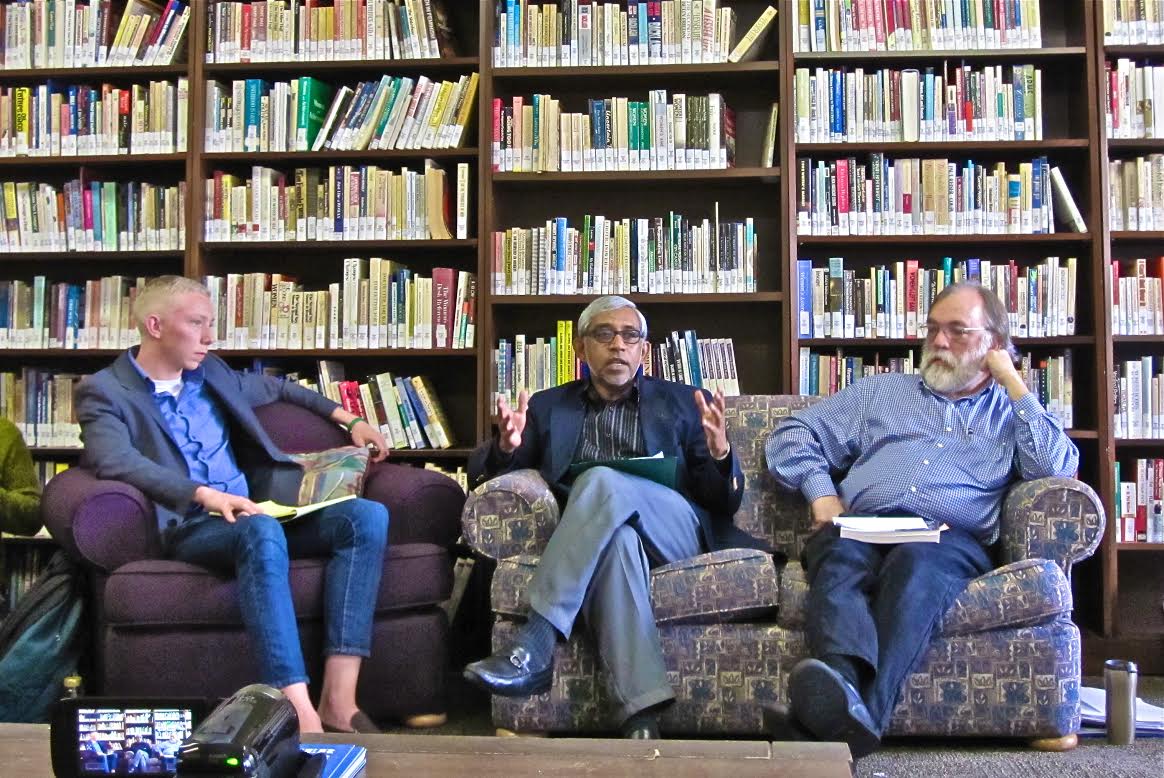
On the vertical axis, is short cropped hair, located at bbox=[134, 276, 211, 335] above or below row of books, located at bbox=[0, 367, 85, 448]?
above

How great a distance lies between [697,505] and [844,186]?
4.33 ft

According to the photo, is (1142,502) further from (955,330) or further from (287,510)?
(287,510)

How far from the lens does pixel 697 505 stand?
298 cm

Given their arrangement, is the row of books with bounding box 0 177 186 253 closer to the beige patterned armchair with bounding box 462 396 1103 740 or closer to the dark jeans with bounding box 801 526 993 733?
the beige patterned armchair with bounding box 462 396 1103 740

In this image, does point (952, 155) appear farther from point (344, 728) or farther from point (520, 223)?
point (344, 728)

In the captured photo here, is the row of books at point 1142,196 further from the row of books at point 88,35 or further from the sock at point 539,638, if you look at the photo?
the row of books at point 88,35

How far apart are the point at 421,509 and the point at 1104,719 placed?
5.80 ft

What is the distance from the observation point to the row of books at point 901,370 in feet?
11.9

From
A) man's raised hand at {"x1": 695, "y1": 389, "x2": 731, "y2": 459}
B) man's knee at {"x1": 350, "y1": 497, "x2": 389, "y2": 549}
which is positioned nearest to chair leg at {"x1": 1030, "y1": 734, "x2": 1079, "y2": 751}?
man's raised hand at {"x1": 695, "y1": 389, "x2": 731, "y2": 459}

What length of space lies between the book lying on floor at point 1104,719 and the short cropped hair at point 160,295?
8.09 feet

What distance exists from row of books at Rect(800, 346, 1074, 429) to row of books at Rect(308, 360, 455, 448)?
1248 millimetres

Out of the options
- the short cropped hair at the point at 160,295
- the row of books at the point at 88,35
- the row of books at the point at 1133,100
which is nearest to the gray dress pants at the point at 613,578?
the short cropped hair at the point at 160,295

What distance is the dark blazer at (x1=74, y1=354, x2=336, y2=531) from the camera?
2.78 m

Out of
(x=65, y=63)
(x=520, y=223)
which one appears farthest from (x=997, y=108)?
(x=65, y=63)
